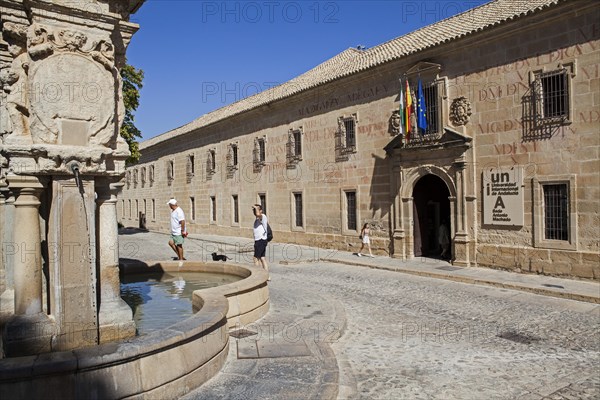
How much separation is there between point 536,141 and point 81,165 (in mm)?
10368

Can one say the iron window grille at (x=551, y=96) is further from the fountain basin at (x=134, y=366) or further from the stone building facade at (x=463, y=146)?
the fountain basin at (x=134, y=366)

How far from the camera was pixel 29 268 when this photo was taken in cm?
415

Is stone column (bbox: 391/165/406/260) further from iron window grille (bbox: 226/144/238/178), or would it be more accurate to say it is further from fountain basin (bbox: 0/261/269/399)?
iron window grille (bbox: 226/144/238/178)

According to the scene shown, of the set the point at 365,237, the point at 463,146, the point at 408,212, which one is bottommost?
the point at 365,237

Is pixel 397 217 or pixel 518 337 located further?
pixel 397 217

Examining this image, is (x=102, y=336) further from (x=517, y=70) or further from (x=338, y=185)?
(x=338, y=185)

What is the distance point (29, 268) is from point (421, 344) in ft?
14.6

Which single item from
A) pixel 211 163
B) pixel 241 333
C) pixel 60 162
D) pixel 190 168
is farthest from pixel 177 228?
pixel 190 168

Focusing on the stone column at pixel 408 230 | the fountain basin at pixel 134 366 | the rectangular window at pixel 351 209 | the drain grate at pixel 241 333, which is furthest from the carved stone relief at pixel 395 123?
the fountain basin at pixel 134 366

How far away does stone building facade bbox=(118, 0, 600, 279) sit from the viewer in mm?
10422

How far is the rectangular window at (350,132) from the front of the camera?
Answer: 16422mm

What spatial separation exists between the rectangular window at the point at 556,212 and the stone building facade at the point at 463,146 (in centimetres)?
3

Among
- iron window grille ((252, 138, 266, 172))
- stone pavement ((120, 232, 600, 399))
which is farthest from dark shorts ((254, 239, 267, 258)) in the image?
iron window grille ((252, 138, 266, 172))

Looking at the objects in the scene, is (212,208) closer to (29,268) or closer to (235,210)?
(235,210)
